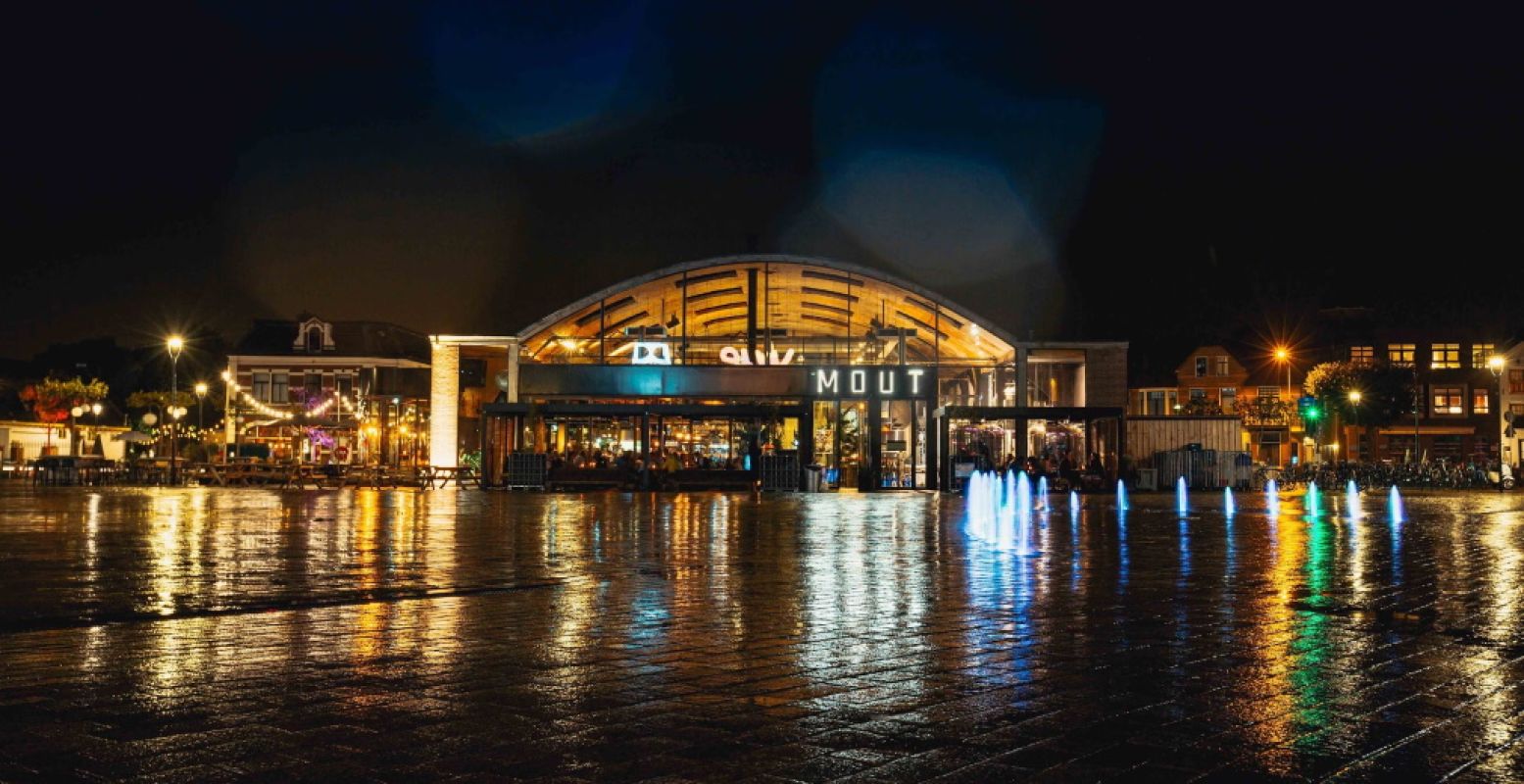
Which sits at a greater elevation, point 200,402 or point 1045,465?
point 200,402

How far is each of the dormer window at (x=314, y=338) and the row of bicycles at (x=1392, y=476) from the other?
46.6 meters

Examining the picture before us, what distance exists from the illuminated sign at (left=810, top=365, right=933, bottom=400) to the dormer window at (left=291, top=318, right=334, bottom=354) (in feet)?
117

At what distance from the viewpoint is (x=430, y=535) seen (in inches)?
676

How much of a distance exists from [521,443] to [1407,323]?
59.9 m

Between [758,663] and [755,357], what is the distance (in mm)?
35309

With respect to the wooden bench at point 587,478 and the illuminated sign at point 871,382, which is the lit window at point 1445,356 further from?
the wooden bench at point 587,478

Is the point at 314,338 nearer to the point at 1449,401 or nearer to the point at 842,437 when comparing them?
the point at 842,437

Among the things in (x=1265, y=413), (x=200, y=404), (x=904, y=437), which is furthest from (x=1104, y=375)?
(x=200, y=404)

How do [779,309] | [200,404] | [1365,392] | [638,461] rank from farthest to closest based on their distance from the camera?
[200,404] → [1365,392] → [779,309] → [638,461]

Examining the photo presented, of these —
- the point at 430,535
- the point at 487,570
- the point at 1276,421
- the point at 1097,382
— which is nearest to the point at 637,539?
the point at 430,535

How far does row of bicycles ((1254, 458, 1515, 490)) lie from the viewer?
4334cm

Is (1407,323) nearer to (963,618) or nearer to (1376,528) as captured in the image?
(1376,528)

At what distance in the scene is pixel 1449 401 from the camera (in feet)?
243

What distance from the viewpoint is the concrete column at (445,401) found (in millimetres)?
43594
